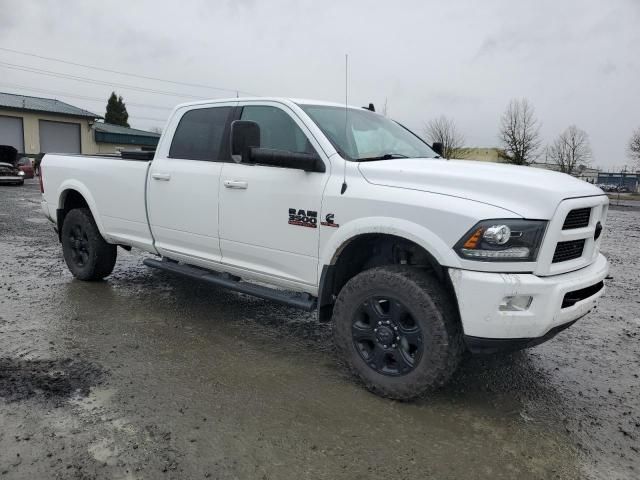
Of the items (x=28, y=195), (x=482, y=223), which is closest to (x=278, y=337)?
(x=482, y=223)

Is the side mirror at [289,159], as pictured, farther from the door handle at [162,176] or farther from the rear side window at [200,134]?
the door handle at [162,176]

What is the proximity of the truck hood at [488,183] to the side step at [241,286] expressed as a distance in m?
1.07

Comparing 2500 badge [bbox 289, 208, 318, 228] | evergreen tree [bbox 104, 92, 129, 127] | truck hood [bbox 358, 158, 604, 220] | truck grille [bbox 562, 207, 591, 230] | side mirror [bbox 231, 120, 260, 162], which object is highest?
evergreen tree [bbox 104, 92, 129, 127]

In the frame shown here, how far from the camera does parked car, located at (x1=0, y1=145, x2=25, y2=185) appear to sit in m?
20.9

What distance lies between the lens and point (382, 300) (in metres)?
3.41

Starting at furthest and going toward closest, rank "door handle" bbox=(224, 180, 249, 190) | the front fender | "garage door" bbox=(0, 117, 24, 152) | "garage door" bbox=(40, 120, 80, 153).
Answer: "garage door" bbox=(40, 120, 80, 153) → "garage door" bbox=(0, 117, 24, 152) → "door handle" bbox=(224, 180, 249, 190) → the front fender

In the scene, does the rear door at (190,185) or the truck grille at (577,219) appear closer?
the truck grille at (577,219)

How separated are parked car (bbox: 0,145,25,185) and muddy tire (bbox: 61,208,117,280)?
17.6m

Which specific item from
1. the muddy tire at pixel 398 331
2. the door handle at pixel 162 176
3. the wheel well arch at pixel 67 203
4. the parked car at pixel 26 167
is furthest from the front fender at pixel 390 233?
the parked car at pixel 26 167

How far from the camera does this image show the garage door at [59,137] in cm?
3919

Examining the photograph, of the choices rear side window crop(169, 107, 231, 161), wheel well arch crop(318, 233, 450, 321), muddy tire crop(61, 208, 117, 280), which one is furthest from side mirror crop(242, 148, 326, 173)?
muddy tire crop(61, 208, 117, 280)

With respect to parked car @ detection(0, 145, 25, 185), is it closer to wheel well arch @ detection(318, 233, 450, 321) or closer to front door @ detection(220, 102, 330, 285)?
front door @ detection(220, 102, 330, 285)

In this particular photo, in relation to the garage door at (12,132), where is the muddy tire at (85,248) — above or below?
below

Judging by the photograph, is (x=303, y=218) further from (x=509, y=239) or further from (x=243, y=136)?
(x=509, y=239)
